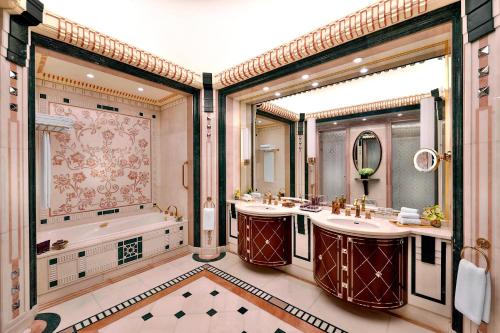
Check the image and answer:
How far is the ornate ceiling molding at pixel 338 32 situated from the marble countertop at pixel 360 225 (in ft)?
5.90

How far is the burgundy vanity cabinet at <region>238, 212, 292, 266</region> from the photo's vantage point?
2596 mm

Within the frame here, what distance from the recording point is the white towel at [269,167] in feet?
11.0

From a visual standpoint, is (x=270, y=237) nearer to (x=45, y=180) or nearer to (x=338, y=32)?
(x=338, y=32)

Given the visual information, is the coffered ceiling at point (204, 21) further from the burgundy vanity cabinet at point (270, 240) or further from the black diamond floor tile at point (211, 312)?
the black diamond floor tile at point (211, 312)

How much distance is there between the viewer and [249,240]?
2.74 m

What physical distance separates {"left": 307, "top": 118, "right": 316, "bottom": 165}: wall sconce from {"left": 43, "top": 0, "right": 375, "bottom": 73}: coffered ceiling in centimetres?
107

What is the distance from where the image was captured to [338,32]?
1.97m

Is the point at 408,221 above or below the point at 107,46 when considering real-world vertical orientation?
below

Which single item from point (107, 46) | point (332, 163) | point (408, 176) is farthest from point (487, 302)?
point (107, 46)

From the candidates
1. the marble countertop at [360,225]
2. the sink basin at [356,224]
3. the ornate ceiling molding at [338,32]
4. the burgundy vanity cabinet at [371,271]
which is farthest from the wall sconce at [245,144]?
the burgundy vanity cabinet at [371,271]

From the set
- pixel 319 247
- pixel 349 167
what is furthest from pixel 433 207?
pixel 319 247

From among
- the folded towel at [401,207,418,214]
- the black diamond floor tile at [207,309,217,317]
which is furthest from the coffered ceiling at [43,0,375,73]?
the black diamond floor tile at [207,309,217,317]

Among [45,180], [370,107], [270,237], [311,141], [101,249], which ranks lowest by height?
[101,249]

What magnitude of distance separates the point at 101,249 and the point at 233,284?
1.71 meters
